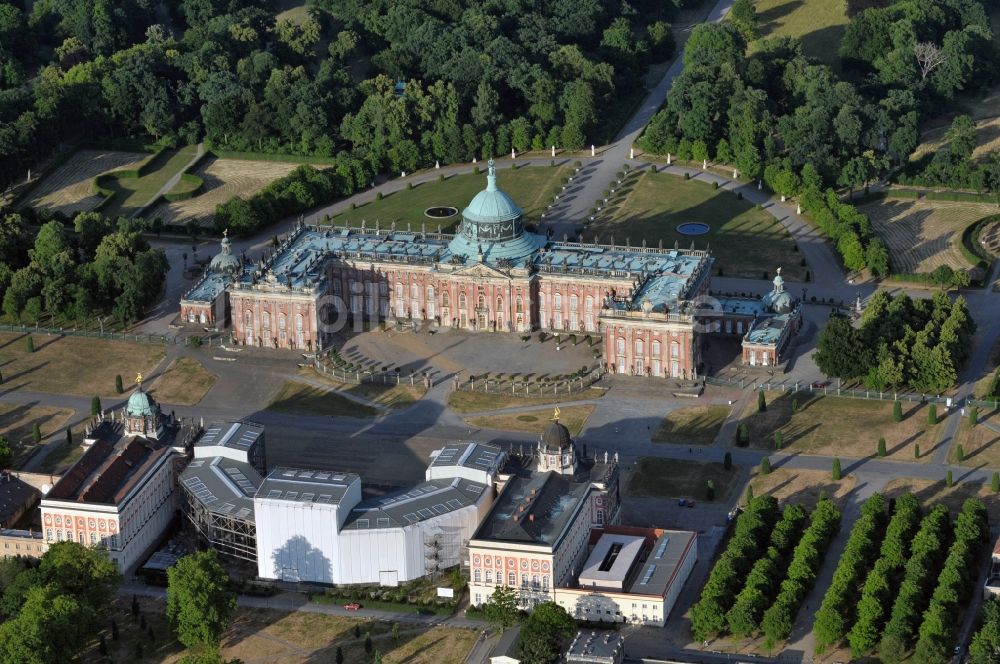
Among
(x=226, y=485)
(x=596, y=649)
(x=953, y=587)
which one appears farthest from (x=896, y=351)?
(x=226, y=485)

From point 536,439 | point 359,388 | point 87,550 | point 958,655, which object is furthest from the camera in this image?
point 359,388

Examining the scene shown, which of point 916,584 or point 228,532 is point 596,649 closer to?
point 916,584

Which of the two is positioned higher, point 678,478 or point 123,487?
point 123,487

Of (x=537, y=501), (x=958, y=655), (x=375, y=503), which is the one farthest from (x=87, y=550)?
(x=958, y=655)

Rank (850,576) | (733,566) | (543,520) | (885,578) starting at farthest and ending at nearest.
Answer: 1. (543,520)
2. (733,566)
3. (850,576)
4. (885,578)

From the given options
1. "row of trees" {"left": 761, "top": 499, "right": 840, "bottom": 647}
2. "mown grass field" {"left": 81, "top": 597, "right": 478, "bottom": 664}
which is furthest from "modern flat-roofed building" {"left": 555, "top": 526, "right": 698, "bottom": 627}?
"mown grass field" {"left": 81, "top": 597, "right": 478, "bottom": 664}

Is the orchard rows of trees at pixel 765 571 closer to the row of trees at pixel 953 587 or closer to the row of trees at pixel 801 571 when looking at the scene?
the row of trees at pixel 801 571

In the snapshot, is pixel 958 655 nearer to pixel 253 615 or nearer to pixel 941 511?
pixel 941 511
